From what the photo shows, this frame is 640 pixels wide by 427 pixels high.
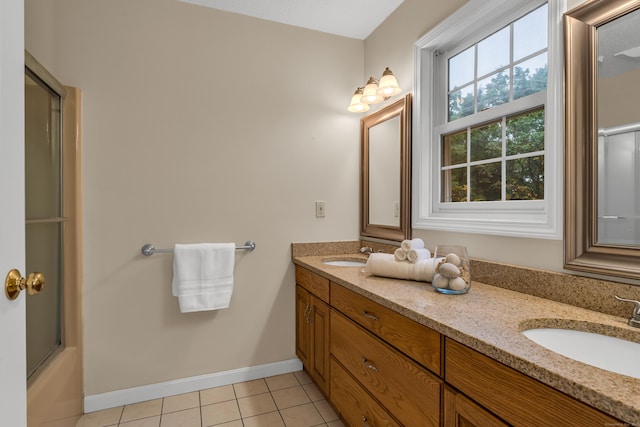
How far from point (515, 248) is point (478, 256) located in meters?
0.19

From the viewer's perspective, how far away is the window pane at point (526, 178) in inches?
54.4

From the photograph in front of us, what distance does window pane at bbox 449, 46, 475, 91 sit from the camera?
5.74 feet

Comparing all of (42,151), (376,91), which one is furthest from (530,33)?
(42,151)

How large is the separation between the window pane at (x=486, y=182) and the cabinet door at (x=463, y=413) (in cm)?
99

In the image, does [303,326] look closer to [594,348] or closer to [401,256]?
[401,256]

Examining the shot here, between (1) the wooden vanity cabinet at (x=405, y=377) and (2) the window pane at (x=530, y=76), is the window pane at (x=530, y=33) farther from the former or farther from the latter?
(1) the wooden vanity cabinet at (x=405, y=377)

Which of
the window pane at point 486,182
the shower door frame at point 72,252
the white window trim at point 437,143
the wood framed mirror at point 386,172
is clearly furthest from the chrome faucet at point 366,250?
the shower door frame at point 72,252

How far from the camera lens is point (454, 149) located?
1838 millimetres

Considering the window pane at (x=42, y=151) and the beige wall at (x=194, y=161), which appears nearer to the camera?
the window pane at (x=42, y=151)

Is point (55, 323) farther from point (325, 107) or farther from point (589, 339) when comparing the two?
point (589, 339)

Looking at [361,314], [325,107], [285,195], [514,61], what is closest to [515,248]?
[361,314]

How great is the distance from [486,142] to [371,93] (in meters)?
0.75
